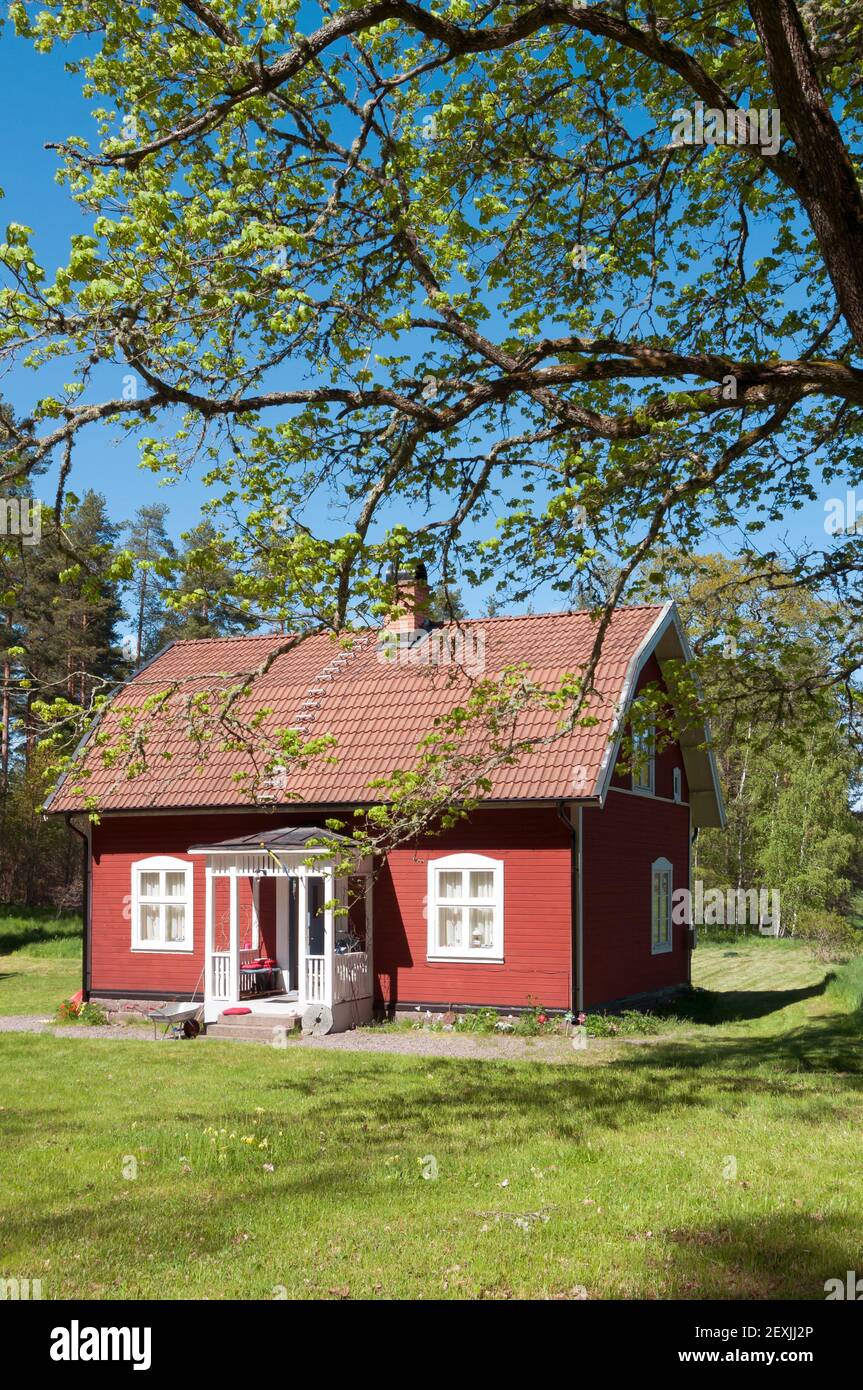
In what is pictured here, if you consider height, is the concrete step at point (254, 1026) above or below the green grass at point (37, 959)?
above

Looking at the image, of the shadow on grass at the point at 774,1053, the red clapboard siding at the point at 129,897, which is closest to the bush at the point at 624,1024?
the shadow on grass at the point at 774,1053

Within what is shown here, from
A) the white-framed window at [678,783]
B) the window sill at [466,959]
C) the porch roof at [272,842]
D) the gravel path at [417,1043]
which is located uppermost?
the white-framed window at [678,783]

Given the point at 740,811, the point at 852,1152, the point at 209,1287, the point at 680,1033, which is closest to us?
the point at 209,1287

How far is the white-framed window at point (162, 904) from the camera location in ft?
71.9

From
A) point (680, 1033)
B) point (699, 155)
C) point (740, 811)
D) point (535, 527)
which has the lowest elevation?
point (680, 1033)

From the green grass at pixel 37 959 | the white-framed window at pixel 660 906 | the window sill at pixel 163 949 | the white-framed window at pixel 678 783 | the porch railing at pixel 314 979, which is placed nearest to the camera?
the porch railing at pixel 314 979

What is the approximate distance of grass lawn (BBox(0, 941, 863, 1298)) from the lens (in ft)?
21.1

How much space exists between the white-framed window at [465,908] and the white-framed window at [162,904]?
200 inches

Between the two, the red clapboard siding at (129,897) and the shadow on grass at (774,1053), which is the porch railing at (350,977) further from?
the shadow on grass at (774,1053)

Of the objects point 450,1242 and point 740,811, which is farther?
point 740,811

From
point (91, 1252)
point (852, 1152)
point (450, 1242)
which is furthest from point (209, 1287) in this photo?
point (852, 1152)

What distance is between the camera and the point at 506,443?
9.48 meters
